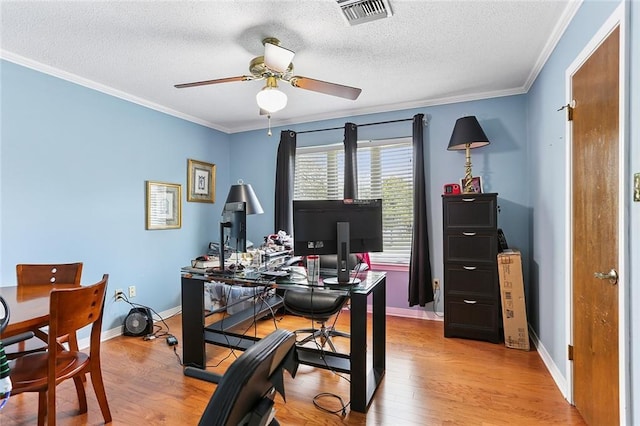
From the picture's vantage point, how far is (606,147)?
5.20 ft

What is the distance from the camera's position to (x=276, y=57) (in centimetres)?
208

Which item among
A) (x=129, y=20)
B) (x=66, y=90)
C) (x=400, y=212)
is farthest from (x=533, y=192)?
(x=66, y=90)

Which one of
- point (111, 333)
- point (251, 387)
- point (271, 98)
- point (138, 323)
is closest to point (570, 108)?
point (271, 98)

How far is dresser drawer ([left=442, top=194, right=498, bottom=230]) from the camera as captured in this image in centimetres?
297

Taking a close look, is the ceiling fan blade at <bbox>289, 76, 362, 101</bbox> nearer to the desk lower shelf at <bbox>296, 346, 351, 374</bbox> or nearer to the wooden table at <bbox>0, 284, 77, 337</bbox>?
the desk lower shelf at <bbox>296, 346, 351, 374</bbox>

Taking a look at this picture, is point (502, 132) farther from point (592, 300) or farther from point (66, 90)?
point (66, 90)

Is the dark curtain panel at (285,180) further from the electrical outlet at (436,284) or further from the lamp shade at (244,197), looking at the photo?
the electrical outlet at (436,284)

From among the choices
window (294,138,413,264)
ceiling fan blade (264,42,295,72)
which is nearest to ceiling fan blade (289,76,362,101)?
ceiling fan blade (264,42,295,72)

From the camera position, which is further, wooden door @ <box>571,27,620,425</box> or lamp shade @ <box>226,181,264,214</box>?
lamp shade @ <box>226,181,264,214</box>

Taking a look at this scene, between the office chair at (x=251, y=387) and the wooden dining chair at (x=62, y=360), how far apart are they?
4.21 ft

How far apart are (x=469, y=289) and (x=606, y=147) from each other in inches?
72.1

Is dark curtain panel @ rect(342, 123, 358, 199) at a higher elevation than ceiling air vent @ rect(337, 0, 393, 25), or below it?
below

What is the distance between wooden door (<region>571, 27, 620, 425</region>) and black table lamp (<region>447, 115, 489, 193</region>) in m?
1.14

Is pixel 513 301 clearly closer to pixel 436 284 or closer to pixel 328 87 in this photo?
pixel 436 284
